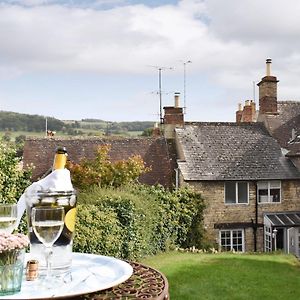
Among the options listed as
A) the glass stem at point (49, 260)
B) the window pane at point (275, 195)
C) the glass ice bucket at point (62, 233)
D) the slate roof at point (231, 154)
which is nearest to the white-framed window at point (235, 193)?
the slate roof at point (231, 154)

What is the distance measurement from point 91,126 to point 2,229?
6071cm

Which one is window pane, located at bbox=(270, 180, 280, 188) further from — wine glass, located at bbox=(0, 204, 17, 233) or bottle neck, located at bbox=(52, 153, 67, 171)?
wine glass, located at bbox=(0, 204, 17, 233)

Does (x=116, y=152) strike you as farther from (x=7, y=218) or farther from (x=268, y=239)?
(x=7, y=218)

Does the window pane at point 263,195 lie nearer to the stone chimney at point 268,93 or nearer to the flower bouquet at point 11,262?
the stone chimney at point 268,93

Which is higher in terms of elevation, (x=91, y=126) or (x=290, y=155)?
(x=91, y=126)

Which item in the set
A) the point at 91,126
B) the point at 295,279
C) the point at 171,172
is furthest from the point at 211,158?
the point at 91,126

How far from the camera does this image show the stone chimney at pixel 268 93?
28.8 meters

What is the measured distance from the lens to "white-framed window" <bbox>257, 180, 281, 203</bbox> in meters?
24.9

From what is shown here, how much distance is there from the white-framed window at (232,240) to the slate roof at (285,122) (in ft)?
19.2

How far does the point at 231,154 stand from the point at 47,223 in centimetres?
2313

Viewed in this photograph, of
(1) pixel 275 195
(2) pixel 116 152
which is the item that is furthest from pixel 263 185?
(2) pixel 116 152

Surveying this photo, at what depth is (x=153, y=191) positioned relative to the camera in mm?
20469

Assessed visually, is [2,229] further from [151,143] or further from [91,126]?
[91,126]

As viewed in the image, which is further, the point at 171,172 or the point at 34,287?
the point at 171,172
